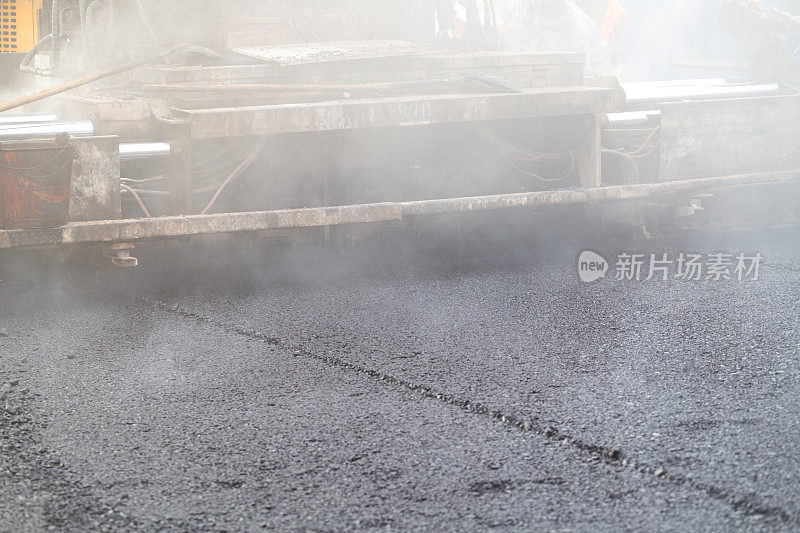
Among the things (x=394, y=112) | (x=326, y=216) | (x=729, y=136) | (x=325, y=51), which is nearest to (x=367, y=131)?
(x=394, y=112)

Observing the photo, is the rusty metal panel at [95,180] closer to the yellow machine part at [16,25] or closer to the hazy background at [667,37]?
the yellow machine part at [16,25]

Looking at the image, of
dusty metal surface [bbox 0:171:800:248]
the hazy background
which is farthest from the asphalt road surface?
the hazy background

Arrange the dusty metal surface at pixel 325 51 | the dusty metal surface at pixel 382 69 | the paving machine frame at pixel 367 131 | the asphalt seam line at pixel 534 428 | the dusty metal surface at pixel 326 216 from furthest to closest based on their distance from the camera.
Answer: the dusty metal surface at pixel 325 51 → the dusty metal surface at pixel 382 69 → the paving machine frame at pixel 367 131 → the dusty metal surface at pixel 326 216 → the asphalt seam line at pixel 534 428

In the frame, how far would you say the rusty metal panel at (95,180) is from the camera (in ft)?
13.6

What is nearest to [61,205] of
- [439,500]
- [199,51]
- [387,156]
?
[199,51]

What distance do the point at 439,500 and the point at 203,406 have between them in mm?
1073

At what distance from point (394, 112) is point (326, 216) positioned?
0.68 metres

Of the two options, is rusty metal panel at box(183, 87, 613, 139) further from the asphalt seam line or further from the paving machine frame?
the asphalt seam line

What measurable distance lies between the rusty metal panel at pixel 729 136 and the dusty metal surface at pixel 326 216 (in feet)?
0.40

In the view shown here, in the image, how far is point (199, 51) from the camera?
4.96m

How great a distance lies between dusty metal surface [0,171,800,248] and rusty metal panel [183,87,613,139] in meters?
0.42

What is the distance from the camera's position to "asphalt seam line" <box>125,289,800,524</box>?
238 centimetres

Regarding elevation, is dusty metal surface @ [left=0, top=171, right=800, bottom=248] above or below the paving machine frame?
below

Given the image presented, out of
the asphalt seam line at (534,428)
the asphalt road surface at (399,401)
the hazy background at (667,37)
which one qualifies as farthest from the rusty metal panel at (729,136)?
the hazy background at (667,37)
